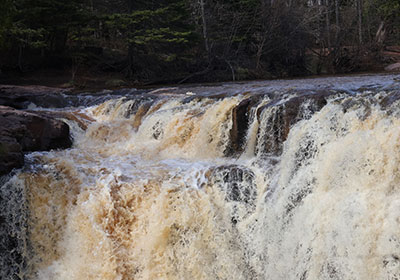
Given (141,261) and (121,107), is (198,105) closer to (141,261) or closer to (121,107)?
(121,107)

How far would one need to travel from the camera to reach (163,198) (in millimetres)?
5266

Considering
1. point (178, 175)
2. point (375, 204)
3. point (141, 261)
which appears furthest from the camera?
point (178, 175)

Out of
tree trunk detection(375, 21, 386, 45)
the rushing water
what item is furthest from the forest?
the rushing water

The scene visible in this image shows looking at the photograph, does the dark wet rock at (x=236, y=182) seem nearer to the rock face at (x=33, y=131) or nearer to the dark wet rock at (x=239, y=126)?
the dark wet rock at (x=239, y=126)

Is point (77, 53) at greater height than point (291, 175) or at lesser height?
greater

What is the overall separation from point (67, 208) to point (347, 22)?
66.7 ft

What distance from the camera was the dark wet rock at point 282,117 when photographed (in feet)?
19.8

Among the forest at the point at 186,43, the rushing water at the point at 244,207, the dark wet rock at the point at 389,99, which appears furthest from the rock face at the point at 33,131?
the forest at the point at 186,43

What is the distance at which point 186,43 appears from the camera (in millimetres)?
18516

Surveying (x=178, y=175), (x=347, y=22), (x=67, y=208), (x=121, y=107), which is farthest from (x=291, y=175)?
(x=347, y=22)

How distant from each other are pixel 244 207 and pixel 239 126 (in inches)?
78.9

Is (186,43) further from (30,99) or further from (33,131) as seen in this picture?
(33,131)

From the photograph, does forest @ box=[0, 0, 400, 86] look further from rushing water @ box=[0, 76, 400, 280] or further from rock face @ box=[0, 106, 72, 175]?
rushing water @ box=[0, 76, 400, 280]

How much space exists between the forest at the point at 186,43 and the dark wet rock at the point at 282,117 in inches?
437
